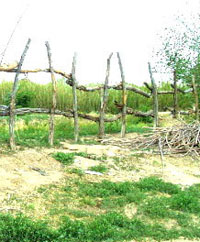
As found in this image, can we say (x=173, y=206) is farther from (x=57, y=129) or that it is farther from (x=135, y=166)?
(x=57, y=129)

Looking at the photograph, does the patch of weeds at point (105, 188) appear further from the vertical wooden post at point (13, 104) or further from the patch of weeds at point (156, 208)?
the vertical wooden post at point (13, 104)

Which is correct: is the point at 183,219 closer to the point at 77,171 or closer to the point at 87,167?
the point at 77,171

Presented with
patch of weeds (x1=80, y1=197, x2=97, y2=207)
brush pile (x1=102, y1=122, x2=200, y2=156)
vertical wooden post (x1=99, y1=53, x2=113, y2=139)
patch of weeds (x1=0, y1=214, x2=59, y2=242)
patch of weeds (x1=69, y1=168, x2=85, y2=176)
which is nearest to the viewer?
patch of weeds (x1=0, y1=214, x2=59, y2=242)

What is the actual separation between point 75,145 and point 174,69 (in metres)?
6.08

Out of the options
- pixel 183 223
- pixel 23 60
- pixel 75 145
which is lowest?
pixel 183 223

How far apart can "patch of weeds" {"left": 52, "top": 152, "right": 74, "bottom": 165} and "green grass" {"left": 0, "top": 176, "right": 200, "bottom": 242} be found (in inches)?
31.3

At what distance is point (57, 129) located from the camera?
38.9ft

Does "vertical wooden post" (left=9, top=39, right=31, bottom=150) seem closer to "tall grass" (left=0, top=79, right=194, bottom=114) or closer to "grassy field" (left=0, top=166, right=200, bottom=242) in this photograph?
"grassy field" (left=0, top=166, right=200, bottom=242)

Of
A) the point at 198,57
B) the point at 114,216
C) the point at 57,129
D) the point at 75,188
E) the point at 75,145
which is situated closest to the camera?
the point at 114,216

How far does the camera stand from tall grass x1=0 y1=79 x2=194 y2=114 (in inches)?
632

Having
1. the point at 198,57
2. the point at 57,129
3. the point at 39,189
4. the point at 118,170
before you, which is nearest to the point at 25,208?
the point at 39,189

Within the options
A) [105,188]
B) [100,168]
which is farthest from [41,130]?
[105,188]

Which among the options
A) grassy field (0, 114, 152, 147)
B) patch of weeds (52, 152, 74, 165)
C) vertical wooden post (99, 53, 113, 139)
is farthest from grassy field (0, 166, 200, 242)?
vertical wooden post (99, 53, 113, 139)

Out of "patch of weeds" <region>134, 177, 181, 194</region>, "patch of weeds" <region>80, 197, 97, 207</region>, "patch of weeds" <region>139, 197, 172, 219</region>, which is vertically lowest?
"patch of weeds" <region>139, 197, 172, 219</region>
